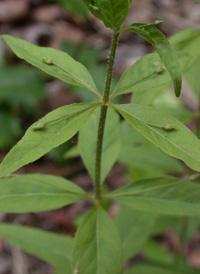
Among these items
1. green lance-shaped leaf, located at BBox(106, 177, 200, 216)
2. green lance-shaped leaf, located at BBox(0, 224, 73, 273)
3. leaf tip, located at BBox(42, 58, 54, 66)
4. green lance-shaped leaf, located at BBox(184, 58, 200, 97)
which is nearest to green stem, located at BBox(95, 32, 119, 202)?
green lance-shaped leaf, located at BBox(106, 177, 200, 216)

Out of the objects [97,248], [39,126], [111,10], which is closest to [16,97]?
[97,248]

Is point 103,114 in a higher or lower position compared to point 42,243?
higher

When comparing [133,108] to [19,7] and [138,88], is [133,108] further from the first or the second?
[19,7]

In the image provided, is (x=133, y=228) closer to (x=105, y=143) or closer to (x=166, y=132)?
(x=105, y=143)

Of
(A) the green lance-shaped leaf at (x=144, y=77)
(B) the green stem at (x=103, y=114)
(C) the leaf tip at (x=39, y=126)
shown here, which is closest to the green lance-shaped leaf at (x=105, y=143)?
(B) the green stem at (x=103, y=114)

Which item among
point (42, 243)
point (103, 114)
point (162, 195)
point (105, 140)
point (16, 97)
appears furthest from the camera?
point (16, 97)

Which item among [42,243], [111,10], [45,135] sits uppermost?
[111,10]

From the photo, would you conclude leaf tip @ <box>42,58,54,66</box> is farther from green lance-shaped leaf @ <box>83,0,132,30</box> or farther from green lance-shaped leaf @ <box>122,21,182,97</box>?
green lance-shaped leaf @ <box>122,21,182,97</box>
